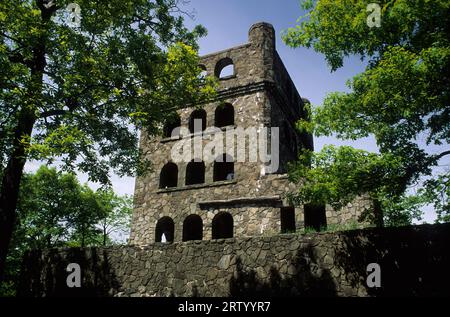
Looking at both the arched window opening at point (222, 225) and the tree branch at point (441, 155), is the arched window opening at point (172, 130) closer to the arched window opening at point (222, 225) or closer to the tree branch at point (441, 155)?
the arched window opening at point (222, 225)

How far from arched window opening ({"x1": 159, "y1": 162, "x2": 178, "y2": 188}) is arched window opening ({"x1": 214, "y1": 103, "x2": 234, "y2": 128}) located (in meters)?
3.33

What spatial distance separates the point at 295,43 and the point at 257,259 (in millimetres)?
6365

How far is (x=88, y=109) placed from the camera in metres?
10.7

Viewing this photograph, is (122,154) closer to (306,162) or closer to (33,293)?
(33,293)

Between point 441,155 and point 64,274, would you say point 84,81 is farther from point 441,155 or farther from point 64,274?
point 441,155

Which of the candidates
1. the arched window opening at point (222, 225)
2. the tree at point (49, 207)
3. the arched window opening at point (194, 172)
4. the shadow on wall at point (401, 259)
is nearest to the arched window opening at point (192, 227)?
the arched window opening at point (222, 225)

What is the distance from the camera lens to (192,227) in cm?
1742

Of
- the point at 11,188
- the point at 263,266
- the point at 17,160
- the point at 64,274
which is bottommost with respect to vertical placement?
the point at 64,274

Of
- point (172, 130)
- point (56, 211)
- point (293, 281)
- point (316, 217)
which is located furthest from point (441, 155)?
point (56, 211)

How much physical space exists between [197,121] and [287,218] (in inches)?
276

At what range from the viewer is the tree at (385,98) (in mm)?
6891

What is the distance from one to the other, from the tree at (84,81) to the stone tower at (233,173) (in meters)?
4.39

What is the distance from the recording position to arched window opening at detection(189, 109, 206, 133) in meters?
17.8
